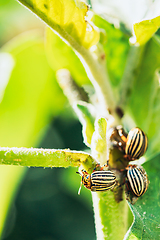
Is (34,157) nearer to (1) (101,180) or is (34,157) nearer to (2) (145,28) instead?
(1) (101,180)

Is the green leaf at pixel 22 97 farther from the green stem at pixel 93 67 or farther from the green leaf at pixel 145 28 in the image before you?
the green leaf at pixel 145 28

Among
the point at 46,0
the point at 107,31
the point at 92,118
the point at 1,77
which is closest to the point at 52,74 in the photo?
the point at 1,77

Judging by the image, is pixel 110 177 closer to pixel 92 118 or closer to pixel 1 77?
pixel 92 118

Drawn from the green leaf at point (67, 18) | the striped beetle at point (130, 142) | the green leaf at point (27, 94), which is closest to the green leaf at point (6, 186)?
the green leaf at point (27, 94)

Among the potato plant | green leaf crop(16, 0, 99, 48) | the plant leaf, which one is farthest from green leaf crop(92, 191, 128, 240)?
the plant leaf

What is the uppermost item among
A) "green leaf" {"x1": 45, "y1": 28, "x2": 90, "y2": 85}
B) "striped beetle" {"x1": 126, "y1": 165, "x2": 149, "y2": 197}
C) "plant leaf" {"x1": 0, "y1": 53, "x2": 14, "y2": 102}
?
"plant leaf" {"x1": 0, "y1": 53, "x2": 14, "y2": 102}

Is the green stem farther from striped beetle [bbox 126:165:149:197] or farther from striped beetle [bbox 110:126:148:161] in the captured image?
striped beetle [bbox 126:165:149:197]
